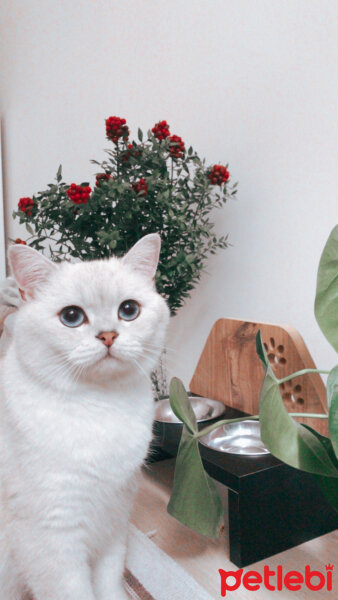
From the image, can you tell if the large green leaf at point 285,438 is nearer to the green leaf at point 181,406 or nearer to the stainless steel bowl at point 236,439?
the green leaf at point 181,406

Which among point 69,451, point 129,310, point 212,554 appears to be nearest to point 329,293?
point 129,310

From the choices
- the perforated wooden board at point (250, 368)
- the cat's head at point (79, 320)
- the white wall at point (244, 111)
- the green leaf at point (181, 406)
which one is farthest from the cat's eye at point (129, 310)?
the white wall at point (244, 111)

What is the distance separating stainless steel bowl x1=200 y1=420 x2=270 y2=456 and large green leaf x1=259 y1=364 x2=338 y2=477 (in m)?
0.26

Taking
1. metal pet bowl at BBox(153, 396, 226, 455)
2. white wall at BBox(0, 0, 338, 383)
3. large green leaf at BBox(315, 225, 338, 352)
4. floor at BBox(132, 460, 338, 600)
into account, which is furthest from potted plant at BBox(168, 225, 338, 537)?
white wall at BBox(0, 0, 338, 383)

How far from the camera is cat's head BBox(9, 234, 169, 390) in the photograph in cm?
52

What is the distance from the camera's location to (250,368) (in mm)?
916

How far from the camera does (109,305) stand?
0.54 meters

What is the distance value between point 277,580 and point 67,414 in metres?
0.40

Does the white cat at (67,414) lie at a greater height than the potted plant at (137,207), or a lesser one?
lesser

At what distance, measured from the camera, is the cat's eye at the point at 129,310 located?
0.56 metres

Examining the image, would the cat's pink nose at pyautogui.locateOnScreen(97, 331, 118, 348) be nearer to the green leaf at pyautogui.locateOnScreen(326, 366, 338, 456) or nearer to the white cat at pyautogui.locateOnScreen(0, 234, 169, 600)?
the white cat at pyautogui.locateOnScreen(0, 234, 169, 600)

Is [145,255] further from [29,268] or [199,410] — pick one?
[199,410]

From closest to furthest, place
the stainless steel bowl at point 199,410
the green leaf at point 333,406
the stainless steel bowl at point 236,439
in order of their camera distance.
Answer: the green leaf at point 333,406, the stainless steel bowl at point 236,439, the stainless steel bowl at point 199,410

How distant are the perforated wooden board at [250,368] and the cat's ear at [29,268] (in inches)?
18.1
